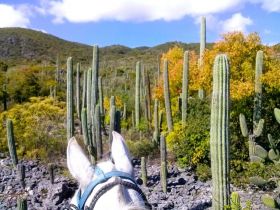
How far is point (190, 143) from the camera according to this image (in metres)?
14.1

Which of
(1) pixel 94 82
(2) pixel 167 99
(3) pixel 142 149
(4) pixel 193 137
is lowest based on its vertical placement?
(3) pixel 142 149

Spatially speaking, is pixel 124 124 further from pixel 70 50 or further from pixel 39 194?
pixel 70 50

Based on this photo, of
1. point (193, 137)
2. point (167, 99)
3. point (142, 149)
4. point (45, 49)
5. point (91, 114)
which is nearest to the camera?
point (193, 137)

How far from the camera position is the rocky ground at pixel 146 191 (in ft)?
35.9

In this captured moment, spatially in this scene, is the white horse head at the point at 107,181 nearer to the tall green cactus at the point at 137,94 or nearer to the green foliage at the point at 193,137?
the green foliage at the point at 193,137

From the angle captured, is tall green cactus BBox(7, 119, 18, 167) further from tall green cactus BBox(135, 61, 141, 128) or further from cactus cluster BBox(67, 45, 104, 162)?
tall green cactus BBox(135, 61, 141, 128)

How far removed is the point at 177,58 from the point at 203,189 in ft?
28.0

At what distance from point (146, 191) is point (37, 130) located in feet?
25.3

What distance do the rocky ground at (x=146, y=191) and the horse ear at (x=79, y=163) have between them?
899cm

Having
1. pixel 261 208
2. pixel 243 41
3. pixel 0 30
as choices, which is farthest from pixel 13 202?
pixel 0 30

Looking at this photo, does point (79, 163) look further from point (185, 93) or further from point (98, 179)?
point (185, 93)

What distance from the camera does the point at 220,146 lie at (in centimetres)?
720

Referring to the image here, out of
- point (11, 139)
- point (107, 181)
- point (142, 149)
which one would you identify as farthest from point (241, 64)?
point (107, 181)

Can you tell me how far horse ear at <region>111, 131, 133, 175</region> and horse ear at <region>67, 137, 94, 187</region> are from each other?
97 mm
